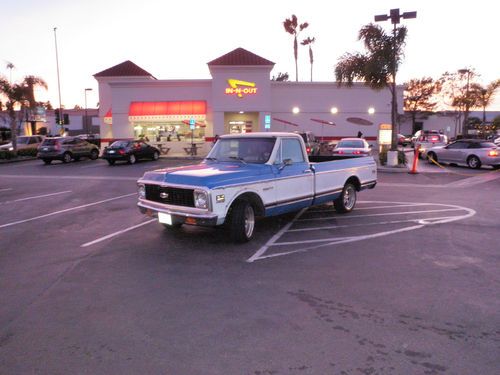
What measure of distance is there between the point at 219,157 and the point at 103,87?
31.3 m

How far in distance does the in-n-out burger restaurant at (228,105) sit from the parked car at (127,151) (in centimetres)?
505

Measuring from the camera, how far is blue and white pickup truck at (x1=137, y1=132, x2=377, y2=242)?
263 inches

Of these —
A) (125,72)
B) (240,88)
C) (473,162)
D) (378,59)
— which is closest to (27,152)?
(125,72)

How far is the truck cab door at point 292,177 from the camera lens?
7752 mm

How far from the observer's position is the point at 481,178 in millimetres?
17484

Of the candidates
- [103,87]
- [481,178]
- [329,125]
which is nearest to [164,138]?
[103,87]

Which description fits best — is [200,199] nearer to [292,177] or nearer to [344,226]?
[292,177]

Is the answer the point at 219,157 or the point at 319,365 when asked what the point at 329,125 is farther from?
the point at 319,365

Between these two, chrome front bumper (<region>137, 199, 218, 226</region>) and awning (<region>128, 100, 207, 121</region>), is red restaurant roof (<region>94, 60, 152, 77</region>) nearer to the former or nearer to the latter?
awning (<region>128, 100, 207, 121</region>)

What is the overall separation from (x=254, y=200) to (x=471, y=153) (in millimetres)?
18220

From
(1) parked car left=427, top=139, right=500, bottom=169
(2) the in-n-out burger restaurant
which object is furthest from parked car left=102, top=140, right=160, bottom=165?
(1) parked car left=427, top=139, right=500, bottom=169

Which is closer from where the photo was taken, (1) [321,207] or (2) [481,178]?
(1) [321,207]

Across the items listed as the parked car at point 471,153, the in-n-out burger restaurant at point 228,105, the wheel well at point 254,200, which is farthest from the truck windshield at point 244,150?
the in-n-out burger restaurant at point 228,105

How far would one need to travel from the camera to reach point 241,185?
6871mm
